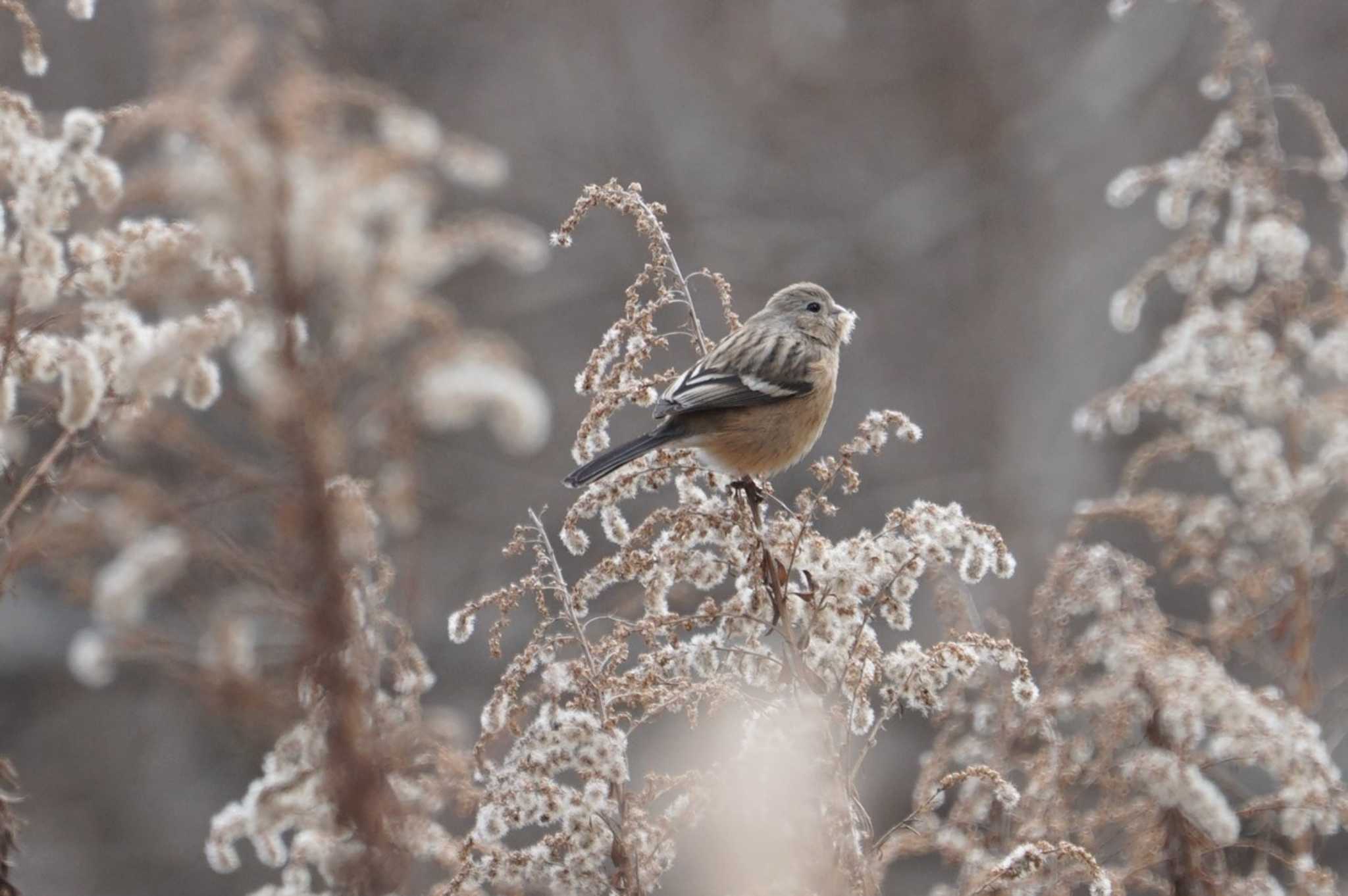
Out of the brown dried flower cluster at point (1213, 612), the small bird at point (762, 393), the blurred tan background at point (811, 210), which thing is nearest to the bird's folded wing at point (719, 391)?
the small bird at point (762, 393)

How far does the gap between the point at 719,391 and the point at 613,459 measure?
23.5 inches

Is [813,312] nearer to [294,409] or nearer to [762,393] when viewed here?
[762,393]

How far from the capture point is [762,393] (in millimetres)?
3588

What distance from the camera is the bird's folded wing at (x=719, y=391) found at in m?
3.29

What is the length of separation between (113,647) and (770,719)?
93 centimetres

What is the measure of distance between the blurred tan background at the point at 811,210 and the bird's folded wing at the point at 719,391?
16.5 ft

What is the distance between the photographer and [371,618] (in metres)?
1.72

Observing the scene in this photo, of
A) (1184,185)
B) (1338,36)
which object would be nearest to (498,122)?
(1338,36)

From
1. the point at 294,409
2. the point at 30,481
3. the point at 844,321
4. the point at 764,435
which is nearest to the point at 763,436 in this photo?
the point at 764,435

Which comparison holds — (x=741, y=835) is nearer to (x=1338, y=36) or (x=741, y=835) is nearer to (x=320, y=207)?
(x=320, y=207)

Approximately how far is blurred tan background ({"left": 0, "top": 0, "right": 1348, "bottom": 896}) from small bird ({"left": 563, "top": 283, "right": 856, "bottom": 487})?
471cm

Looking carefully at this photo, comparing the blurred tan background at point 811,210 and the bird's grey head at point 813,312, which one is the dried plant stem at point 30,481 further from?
the blurred tan background at point 811,210

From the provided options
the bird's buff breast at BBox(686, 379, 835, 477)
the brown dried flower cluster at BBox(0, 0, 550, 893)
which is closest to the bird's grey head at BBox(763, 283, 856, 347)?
the bird's buff breast at BBox(686, 379, 835, 477)

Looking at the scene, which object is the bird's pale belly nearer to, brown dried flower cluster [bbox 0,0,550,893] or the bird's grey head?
the bird's grey head
